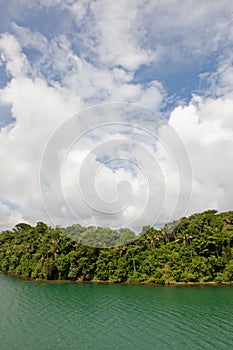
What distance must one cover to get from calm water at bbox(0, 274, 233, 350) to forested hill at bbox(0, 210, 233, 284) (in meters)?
2.82

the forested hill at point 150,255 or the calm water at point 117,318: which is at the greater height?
the forested hill at point 150,255

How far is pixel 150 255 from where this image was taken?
33.3m

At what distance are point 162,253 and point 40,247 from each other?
15.1 meters

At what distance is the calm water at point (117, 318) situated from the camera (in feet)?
46.6

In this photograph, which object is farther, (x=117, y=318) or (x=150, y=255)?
(x=150, y=255)

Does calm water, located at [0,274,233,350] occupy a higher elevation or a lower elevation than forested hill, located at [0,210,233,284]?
lower

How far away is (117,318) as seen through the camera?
1822cm

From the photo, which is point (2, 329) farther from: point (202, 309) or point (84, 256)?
point (84, 256)

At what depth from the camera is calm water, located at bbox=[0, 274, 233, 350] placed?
14.2 m

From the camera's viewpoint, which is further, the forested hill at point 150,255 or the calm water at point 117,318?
the forested hill at point 150,255

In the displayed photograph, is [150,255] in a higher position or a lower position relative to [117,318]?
higher

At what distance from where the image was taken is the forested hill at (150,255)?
30.5 m

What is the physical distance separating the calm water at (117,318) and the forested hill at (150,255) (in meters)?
2.82

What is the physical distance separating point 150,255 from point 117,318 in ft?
50.9
